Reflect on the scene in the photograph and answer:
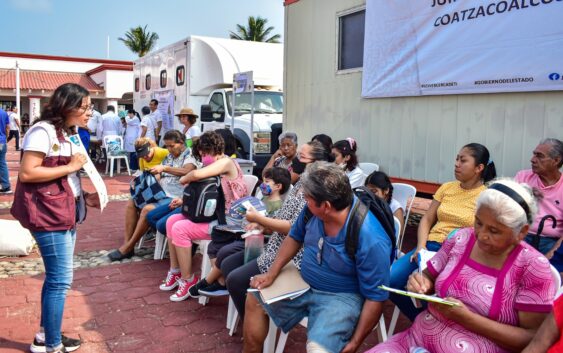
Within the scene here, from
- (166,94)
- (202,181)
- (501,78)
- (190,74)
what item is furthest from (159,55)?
(501,78)

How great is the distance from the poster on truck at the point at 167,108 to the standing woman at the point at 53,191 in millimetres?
8496

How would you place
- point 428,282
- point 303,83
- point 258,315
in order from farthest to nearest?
point 303,83 < point 258,315 < point 428,282

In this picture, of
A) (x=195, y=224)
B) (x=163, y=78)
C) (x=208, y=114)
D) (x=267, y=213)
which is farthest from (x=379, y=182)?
(x=163, y=78)

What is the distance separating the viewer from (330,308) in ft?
7.37

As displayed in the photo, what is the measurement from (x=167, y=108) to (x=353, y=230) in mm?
9883

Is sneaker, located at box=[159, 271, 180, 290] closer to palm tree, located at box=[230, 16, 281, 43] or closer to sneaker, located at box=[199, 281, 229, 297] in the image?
sneaker, located at box=[199, 281, 229, 297]

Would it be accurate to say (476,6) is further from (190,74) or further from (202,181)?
(190,74)

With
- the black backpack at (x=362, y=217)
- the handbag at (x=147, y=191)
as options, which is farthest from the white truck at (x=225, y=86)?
the black backpack at (x=362, y=217)

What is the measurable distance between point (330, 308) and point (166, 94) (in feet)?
33.2

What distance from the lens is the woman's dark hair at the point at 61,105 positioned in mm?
2768

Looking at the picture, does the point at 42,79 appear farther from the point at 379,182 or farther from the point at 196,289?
the point at 379,182

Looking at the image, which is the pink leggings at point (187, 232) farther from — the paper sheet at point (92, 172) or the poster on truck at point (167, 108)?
the poster on truck at point (167, 108)

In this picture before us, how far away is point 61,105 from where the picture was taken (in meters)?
2.77

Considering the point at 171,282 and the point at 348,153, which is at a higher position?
the point at 348,153
